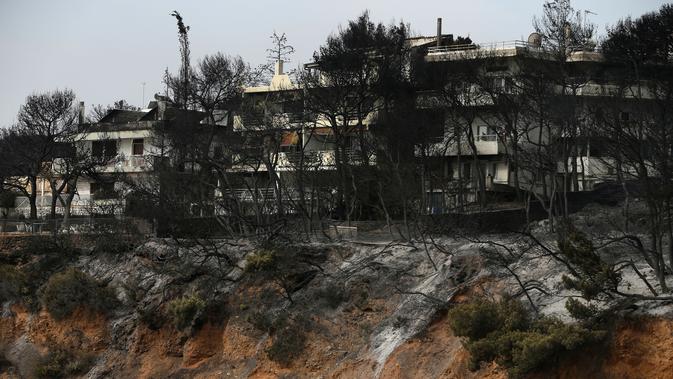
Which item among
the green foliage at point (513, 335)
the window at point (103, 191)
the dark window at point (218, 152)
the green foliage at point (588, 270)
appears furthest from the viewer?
the window at point (103, 191)

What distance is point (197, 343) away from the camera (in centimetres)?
3225

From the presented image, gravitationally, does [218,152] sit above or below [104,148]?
below

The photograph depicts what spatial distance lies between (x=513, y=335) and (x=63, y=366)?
67.4ft

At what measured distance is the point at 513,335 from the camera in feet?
66.5

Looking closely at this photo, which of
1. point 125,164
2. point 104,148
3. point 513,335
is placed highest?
point 104,148

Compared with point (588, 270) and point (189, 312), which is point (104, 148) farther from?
Result: point (588, 270)

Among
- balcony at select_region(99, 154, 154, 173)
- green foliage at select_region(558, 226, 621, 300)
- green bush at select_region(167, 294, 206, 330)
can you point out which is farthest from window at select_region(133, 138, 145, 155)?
green foliage at select_region(558, 226, 621, 300)

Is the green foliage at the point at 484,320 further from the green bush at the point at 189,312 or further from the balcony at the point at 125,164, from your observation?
the balcony at the point at 125,164

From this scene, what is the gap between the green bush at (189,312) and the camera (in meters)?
32.2

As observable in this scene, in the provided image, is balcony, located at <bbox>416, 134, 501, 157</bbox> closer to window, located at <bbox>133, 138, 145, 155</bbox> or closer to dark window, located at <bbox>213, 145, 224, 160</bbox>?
dark window, located at <bbox>213, 145, 224, 160</bbox>

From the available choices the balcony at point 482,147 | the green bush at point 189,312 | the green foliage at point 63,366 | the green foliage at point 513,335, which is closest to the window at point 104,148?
the balcony at point 482,147

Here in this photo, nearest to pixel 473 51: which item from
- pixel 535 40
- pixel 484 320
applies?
pixel 535 40

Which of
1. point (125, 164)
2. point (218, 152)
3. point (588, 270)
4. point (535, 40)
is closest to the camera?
point (588, 270)

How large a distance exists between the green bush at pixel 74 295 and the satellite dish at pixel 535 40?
2297cm
